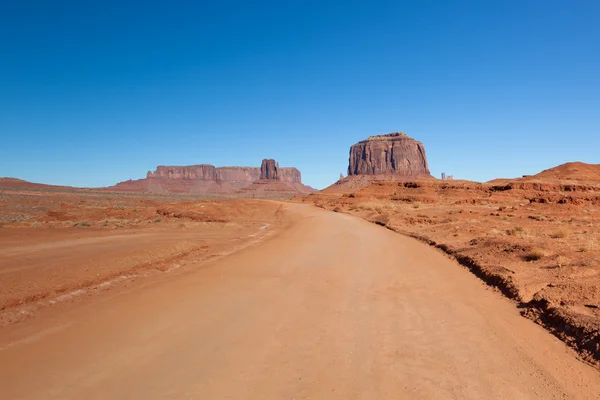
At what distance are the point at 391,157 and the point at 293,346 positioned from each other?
563 feet

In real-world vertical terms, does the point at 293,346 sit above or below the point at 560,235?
below

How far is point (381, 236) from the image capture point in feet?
67.2

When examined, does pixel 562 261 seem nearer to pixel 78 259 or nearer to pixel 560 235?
pixel 560 235

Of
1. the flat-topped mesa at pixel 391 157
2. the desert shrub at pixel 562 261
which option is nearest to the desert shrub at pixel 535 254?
the desert shrub at pixel 562 261

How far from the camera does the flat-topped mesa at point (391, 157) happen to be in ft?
547

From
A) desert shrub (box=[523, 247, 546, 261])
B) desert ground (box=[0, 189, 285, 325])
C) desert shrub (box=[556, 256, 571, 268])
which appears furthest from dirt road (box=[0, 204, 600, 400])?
desert shrub (box=[523, 247, 546, 261])


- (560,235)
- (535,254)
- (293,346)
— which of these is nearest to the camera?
(293,346)

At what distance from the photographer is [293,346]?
5840 mm

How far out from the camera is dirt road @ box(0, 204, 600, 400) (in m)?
4.58

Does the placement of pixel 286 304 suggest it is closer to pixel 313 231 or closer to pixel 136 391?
pixel 136 391

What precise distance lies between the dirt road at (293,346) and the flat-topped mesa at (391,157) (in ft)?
532

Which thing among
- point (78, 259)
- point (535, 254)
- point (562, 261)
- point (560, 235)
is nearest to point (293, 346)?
point (562, 261)

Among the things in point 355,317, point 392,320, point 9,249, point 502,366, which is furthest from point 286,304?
point 9,249

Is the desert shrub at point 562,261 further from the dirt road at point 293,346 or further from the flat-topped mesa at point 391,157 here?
the flat-topped mesa at point 391,157
